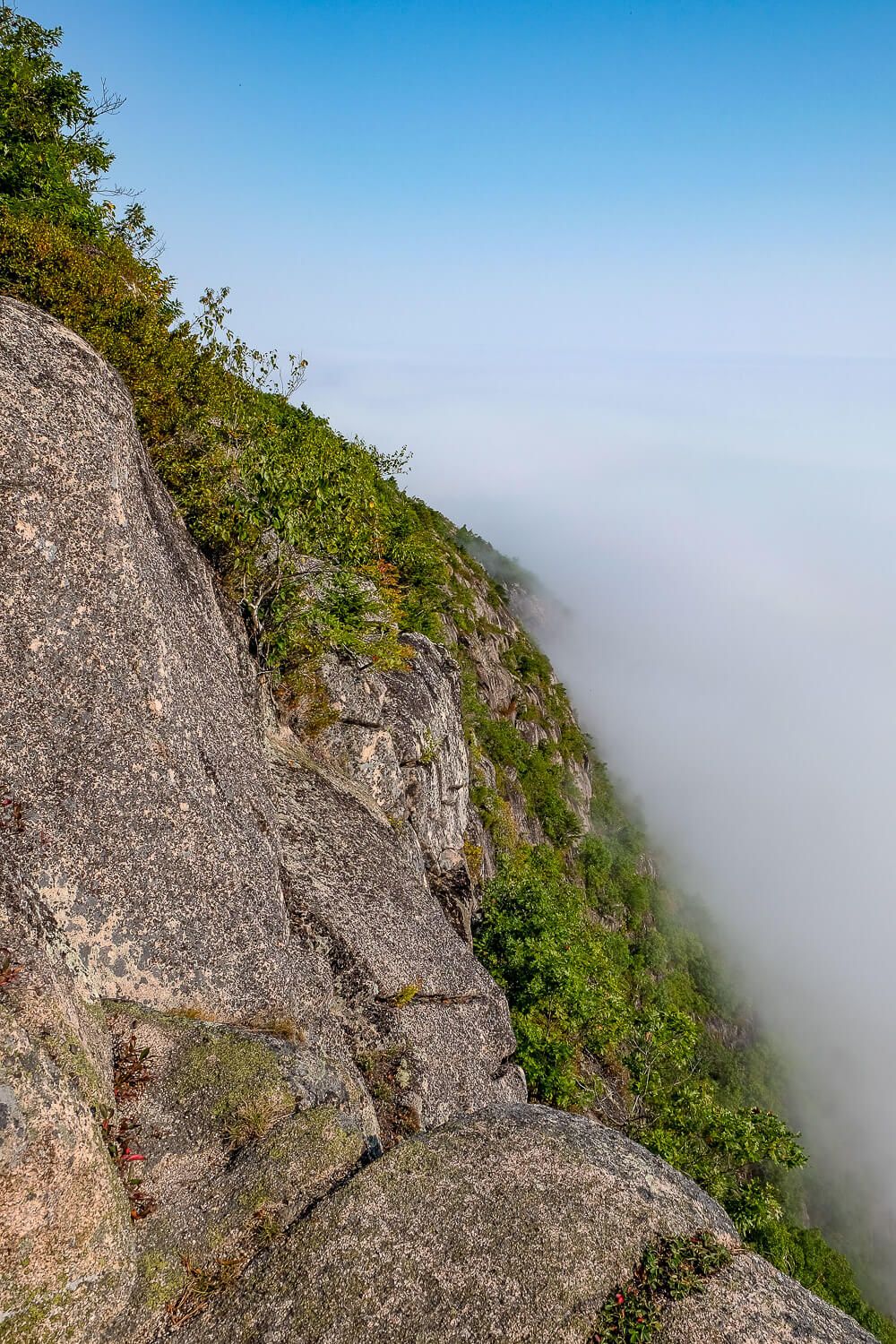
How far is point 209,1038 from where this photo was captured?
33.1ft

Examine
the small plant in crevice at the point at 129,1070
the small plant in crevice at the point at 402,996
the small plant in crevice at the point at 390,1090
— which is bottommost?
the small plant in crevice at the point at 390,1090

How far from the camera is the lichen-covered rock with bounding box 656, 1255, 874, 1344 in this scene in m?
7.27

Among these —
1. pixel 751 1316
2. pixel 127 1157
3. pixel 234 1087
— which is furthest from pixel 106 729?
pixel 751 1316

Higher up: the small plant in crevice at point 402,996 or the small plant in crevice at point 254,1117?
the small plant in crevice at point 254,1117

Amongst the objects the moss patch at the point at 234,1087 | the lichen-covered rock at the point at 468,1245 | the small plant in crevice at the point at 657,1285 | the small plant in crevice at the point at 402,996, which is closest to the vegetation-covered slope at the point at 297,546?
the small plant in crevice at the point at 402,996

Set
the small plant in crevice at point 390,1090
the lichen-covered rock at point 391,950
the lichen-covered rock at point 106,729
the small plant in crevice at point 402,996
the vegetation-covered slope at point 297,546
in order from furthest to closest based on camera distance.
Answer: the vegetation-covered slope at point 297,546 < the small plant in crevice at point 402,996 < the lichen-covered rock at point 391,950 < the small plant in crevice at point 390,1090 < the lichen-covered rock at point 106,729

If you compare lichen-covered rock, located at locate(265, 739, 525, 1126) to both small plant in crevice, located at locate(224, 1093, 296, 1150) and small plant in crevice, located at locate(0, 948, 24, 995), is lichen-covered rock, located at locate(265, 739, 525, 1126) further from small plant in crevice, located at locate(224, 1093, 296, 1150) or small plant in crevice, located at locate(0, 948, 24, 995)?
small plant in crevice, located at locate(0, 948, 24, 995)

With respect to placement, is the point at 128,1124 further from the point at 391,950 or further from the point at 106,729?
the point at 391,950

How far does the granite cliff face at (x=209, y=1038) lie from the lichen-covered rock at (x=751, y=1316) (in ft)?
0.12

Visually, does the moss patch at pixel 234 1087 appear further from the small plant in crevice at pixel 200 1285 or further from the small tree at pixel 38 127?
the small tree at pixel 38 127

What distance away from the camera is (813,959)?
158500 mm

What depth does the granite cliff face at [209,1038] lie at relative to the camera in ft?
23.5

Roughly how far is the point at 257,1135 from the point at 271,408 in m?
28.1

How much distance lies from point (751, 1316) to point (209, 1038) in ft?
25.3
